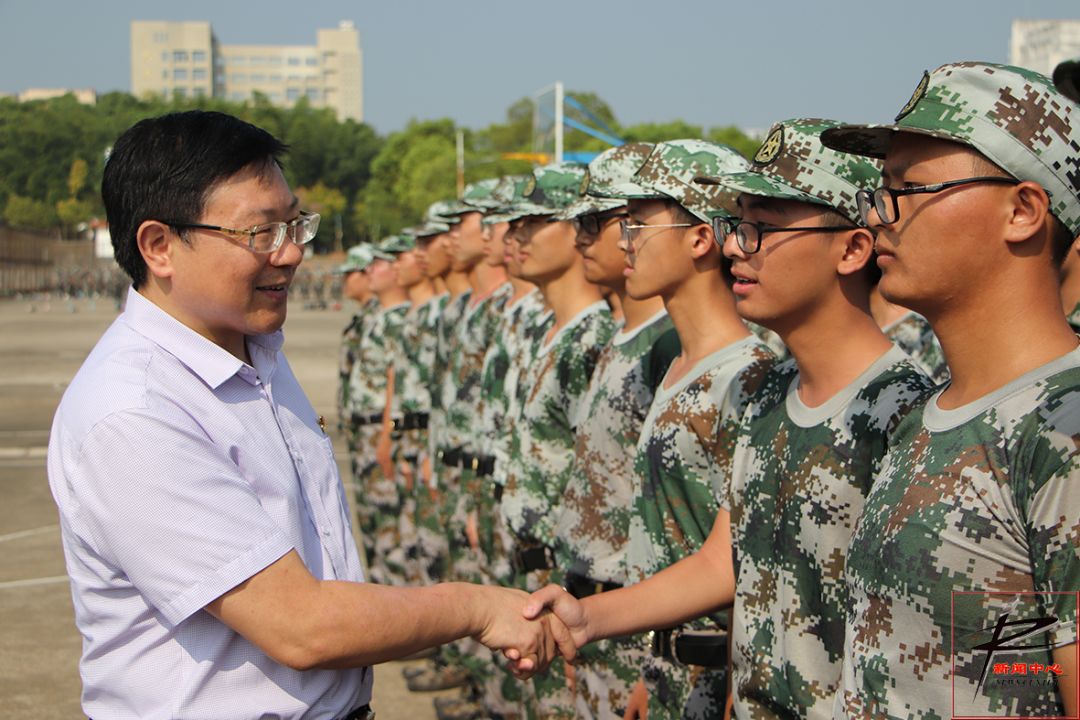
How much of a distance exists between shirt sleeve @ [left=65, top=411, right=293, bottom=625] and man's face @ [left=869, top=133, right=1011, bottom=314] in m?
1.31

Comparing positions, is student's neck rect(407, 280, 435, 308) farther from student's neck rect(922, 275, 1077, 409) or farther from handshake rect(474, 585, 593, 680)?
student's neck rect(922, 275, 1077, 409)

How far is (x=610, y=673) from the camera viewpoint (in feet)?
12.7

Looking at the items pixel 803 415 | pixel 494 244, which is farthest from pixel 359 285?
pixel 803 415

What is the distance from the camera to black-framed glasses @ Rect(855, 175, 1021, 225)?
6.73 feet

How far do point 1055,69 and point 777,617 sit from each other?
4.82ft

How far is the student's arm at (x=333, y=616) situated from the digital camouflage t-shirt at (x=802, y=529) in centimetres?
64

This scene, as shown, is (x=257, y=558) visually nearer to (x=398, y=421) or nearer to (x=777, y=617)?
(x=777, y=617)

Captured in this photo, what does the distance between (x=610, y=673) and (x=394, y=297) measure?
652 centimetres

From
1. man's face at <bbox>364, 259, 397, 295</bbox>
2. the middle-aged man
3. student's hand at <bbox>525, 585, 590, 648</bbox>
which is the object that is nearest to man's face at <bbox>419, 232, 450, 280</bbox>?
man's face at <bbox>364, 259, 397, 295</bbox>

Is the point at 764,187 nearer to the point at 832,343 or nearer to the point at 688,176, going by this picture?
the point at 832,343

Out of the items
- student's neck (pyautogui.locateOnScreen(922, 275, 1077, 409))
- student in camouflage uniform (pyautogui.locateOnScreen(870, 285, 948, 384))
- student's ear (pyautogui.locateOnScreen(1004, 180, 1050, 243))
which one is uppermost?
student's ear (pyautogui.locateOnScreen(1004, 180, 1050, 243))

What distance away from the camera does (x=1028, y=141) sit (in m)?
2.03

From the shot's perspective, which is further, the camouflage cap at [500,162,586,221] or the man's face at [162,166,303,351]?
the camouflage cap at [500,162,586,221]

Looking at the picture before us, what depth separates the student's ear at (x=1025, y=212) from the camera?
2.02 meters
